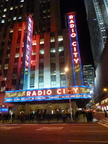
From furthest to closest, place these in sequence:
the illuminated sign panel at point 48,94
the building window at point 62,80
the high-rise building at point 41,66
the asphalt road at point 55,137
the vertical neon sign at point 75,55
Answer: the building window at point 62,80 < the vertical neon sign at point 75,55 < the high-rise building at point 41,66 < the illuminated sign panel at point 48,94 < the asphalt road at point 55,137

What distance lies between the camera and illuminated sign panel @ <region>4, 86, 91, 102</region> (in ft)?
95.5

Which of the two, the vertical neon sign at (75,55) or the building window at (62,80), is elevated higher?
the vertical neon sign at (75,55)

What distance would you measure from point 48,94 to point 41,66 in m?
11.9

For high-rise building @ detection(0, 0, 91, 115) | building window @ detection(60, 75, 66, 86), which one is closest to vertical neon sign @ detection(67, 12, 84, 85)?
high-rise building @ detection(0, 0, 91, 115)

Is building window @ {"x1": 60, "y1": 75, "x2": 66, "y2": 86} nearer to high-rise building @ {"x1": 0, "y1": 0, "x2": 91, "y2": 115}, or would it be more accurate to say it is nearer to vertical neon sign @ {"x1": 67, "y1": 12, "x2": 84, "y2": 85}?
high-rise building @ {"x1": 0, "y1": 0, "x2": 91, "y2": 115}

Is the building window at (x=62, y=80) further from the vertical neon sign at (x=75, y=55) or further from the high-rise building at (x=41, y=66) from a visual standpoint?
the vertical neon sign at (x=75, y=55)

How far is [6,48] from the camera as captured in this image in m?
48.8

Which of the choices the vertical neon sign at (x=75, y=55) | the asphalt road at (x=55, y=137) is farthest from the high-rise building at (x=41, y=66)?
the asphalt road at (x=55, y=137)

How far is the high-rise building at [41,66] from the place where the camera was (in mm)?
31109

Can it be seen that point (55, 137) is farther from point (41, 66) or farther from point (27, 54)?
point (41, 66)

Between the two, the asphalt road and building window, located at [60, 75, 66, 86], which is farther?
building window, located at [60, 75, 66, 86]

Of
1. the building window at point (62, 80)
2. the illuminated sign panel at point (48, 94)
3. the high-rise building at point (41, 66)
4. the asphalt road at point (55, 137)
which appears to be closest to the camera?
the asphalt road at point (55, 137)

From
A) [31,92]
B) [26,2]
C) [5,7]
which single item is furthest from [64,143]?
[5,7]

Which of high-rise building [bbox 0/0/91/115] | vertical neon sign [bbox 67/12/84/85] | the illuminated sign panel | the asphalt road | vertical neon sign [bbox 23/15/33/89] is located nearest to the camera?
the asphalt road
